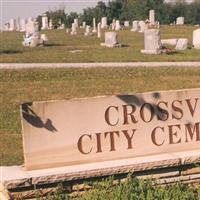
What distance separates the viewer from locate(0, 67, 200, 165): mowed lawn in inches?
436

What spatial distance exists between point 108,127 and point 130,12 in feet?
200

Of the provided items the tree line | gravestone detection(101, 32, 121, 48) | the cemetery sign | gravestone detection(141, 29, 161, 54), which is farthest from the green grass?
the tree line

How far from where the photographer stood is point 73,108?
16.6ft

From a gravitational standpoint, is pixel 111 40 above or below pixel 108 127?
below

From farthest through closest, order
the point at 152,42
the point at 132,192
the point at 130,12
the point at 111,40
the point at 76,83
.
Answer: the point at 130,12 → the point at 111,40 → the point at 152,42 → the point at 76,83 → the point at 132,192

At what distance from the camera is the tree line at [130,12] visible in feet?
207

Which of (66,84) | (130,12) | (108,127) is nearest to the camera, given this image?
(108,127)

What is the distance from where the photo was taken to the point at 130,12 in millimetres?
65125

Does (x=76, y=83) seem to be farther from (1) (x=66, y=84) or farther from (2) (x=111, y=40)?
(2) (x=111, y=40)

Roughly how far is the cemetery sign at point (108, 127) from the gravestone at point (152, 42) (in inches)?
599

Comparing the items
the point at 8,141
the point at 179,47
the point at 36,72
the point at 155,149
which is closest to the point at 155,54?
the point at 179,47

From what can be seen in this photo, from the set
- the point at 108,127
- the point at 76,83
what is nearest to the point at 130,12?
the point at 76,83

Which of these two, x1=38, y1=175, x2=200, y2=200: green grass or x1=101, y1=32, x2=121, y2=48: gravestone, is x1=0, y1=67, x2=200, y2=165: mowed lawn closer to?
x1=38, y1=175, x2=200, y2=200: green grass

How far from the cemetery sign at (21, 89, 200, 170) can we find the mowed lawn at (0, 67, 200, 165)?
139 inches
